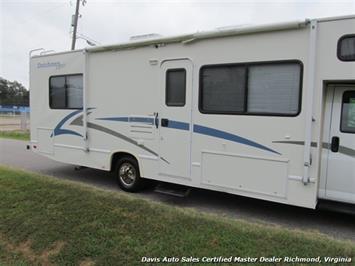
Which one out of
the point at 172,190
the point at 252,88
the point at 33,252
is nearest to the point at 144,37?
the point at 252,88

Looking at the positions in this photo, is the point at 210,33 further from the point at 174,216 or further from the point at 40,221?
the point at 40,221

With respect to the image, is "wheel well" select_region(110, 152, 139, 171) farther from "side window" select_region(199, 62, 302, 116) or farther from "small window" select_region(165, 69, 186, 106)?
"side window" select_region(199, 62, 302, 116)

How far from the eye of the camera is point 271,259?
3654mm

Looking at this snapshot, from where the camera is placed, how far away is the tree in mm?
84062

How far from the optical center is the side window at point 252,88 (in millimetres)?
4625

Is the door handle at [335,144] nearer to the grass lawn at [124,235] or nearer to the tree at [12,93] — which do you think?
the grass lawn at [124,235]

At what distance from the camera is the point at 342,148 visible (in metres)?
4.55

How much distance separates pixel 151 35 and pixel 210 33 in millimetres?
1279

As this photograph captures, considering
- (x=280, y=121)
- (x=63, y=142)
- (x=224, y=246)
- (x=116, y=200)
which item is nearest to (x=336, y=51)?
(x=280, y=121)

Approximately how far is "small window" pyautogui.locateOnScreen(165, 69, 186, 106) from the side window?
14.1 inches

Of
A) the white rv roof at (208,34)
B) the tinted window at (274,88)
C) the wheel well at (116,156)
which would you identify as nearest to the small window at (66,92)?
the white rv roof at (208,34)

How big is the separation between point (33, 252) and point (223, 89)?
354cm

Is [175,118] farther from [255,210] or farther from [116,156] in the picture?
[255,210]

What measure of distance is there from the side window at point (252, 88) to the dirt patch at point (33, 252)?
292 centimetres
